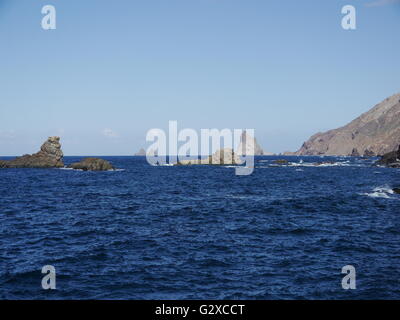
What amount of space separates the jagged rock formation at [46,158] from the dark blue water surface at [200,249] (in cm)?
9318

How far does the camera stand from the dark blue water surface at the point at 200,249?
17906 mm

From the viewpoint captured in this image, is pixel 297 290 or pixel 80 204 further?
pixel 80 204

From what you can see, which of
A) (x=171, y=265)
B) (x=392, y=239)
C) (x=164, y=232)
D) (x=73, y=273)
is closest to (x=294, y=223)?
(x=392, y=239)

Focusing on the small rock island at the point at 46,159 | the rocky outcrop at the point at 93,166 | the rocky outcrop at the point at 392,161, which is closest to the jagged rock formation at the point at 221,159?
the small rock island at the point at 46,159

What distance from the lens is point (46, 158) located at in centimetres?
13600

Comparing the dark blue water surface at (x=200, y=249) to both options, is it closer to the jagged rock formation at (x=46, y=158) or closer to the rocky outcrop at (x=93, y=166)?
the rocky outcrop at (x=93, y=166)

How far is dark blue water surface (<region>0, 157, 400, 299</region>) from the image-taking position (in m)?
17.9

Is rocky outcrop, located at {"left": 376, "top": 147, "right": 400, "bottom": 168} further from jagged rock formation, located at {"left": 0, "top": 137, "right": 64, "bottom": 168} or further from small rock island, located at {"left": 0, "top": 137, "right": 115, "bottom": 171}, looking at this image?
jagged rock formation, located at {"left": 0, "top": 137, "right": 64, "bottom": 168}

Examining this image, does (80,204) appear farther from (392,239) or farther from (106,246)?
(392,239)

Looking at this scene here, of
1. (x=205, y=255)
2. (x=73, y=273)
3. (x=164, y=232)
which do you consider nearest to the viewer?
(x=73, y=273)

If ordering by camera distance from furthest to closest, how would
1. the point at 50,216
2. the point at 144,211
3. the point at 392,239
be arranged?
the point at 144,211
the point at 50,216
the point at 392,239

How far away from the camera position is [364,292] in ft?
57.6

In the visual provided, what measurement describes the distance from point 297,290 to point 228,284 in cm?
331
